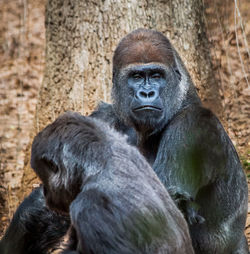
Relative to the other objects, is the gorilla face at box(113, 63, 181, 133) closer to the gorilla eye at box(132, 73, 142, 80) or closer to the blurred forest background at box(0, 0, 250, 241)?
the gorilla eye at box(132, 73, 142, 80)

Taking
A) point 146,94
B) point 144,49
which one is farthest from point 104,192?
point 144,49

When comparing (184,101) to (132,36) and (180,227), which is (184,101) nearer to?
(132,36)

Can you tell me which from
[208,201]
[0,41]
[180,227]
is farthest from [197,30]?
[0,41]

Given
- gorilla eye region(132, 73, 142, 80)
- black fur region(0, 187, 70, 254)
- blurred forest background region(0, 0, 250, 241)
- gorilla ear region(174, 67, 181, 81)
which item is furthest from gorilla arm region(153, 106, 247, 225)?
blurred forest background region(0, 0, 250, 241)

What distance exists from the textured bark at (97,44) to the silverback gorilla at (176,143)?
1127 millimetres

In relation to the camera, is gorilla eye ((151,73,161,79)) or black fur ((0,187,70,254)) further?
gorilla eye ((151,73,161,79))

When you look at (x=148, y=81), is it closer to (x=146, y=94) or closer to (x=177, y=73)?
(x=146, y=94)

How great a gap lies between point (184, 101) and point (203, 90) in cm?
142

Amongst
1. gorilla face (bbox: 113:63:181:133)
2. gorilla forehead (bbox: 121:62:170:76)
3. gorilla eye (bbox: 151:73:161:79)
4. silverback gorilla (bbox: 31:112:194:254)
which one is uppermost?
gorilla forehead (bbox: 121:62:170:76)

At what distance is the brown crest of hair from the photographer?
460 cm

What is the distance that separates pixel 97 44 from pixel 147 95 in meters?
1.70

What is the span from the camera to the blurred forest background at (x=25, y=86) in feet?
21.2

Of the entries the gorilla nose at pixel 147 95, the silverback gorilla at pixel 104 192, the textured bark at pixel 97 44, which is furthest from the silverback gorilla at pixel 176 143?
the textured bark at pixel 97 44

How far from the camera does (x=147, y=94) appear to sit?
446 cm
